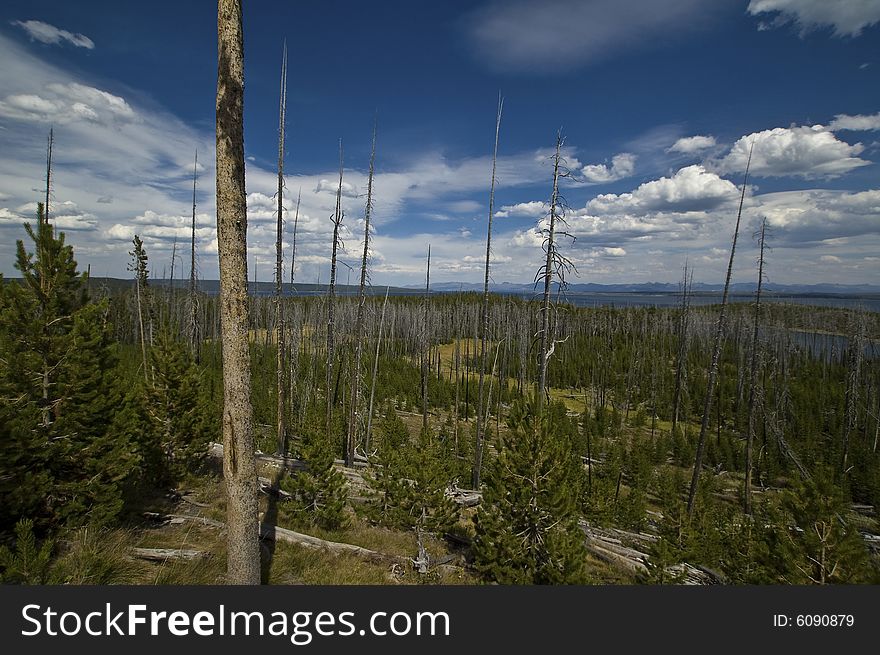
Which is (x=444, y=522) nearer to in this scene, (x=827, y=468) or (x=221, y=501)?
(x=221, y=501)

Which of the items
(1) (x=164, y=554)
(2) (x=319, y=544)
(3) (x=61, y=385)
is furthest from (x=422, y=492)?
(3) (x=61, y=385)

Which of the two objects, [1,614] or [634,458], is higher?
[1,614]

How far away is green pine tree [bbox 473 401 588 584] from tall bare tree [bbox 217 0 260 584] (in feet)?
14.2

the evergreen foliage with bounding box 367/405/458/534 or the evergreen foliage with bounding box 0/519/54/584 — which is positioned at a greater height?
the evergreen foliage with bounding box 0/519/54/584

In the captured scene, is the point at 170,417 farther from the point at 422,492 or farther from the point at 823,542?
the point at 823,542

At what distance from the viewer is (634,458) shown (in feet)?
85.9

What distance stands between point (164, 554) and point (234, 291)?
4565 mm

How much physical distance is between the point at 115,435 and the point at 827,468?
1137 cm

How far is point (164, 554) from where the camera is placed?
19.9 feet

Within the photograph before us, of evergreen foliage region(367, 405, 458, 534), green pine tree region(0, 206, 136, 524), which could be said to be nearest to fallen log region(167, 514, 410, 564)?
evergreen foliage region(367, 405, 458, 534)

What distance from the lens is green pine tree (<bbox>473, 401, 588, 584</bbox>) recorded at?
270 inches

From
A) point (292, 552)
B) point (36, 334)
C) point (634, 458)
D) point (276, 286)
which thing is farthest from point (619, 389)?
point (36, 334)

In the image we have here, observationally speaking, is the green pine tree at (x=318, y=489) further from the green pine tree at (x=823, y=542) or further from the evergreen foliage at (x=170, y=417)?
the green pine tree at (x=823, y=542)

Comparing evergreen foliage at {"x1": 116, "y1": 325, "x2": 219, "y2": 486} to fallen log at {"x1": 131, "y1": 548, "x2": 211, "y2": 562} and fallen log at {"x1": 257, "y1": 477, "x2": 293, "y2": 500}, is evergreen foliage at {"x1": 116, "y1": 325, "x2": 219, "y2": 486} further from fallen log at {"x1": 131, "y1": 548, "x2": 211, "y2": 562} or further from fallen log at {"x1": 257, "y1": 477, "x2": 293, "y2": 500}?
fallen log at {"x1": 131, "y1": 548, "x2": 211, "y2": 562}
